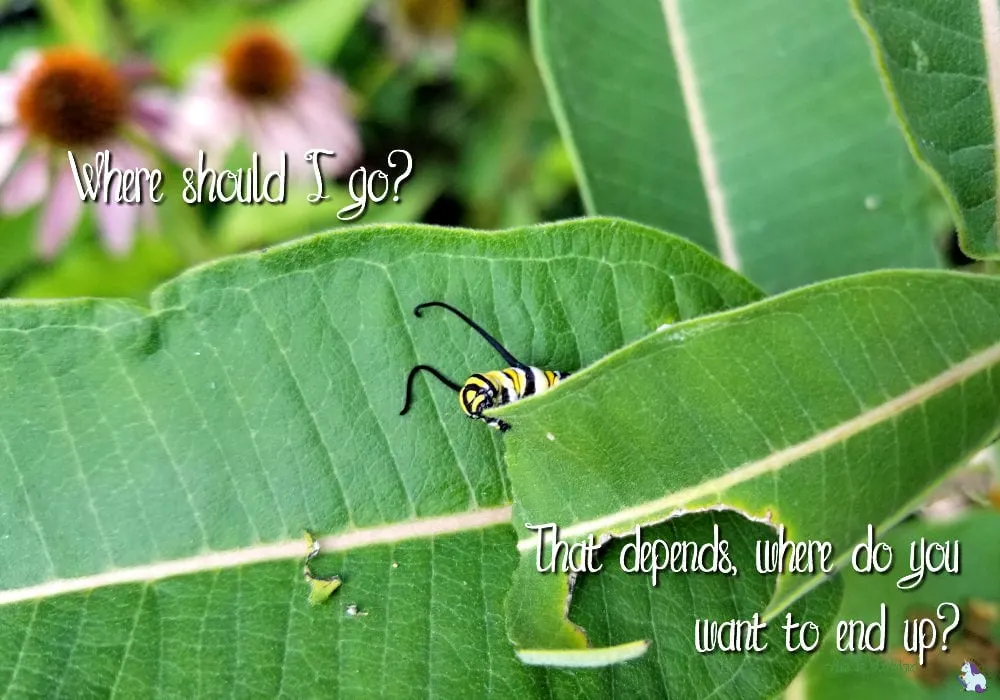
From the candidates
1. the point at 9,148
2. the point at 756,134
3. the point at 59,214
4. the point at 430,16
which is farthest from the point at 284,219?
the point at 756,134

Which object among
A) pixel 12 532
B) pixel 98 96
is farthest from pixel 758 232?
pixel 98 96

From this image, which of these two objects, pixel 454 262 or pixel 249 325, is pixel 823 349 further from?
pixel 249 325

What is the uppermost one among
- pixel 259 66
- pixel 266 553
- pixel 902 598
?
pixel 259 66

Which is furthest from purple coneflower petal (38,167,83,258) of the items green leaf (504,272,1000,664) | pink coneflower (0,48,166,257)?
green leaf (504,272,1000,664)

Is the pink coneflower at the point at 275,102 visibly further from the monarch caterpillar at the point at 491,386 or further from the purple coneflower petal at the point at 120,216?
the monarch caterpillar at the point at 491,386

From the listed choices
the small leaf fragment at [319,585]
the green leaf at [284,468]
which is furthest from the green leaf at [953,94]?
the small leaf fragment at [319,585]

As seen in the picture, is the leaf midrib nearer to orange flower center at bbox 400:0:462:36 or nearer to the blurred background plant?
the blurred background plant

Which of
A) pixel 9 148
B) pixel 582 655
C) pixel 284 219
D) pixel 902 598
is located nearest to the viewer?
pixel 582 655

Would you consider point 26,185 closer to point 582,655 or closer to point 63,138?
point 63,138
